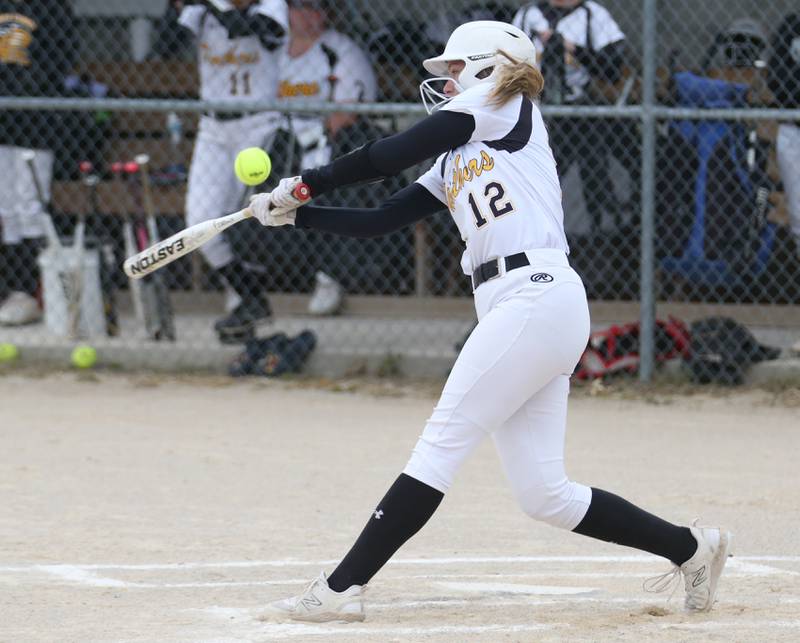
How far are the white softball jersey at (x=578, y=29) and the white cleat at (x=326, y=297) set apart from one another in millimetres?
2366

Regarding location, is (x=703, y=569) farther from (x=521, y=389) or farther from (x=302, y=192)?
(x=302, y=192)

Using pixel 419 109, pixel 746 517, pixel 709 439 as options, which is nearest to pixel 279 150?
pixel 419 109

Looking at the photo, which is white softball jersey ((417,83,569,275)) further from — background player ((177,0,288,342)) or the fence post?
background player ((177,0,288,342))

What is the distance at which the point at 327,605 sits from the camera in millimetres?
3750

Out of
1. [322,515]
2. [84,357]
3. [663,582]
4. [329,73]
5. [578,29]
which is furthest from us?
[329,73]

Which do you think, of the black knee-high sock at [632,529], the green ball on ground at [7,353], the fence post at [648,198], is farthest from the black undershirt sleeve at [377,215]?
the green ball on ground at [7,353]

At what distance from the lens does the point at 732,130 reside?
7.87 metres

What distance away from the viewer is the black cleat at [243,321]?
27.9 ft

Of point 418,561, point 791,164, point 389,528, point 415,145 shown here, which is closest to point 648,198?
point 791,164

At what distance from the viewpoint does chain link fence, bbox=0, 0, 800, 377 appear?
7855 mm

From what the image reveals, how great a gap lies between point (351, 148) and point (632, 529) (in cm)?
469

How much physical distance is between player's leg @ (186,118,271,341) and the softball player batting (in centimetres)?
457

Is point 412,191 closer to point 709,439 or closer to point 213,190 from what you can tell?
point 709,439

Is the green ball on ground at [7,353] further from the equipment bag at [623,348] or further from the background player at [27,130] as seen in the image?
the equipment bag at [623,348]
